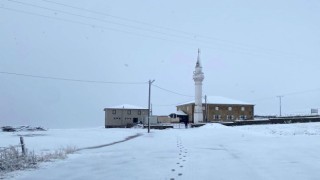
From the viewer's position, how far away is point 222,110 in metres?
98.4

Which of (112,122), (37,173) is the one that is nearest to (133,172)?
(37,173)

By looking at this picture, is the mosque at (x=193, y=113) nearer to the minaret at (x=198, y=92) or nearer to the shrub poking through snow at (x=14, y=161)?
the minaret at (x=198, y=92)

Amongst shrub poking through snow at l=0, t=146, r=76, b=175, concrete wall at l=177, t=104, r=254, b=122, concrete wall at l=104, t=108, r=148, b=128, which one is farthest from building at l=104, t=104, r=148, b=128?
shrub poking through snow at l=0, t=146, r=76, b=175

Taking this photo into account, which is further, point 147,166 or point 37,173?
point 147,166

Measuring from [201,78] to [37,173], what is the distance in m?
78.0

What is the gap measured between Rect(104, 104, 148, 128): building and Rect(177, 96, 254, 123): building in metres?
11.8

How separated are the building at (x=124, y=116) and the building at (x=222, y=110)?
1181 centimetres

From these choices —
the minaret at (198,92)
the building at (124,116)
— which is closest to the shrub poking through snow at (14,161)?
the minaret at (198,92)

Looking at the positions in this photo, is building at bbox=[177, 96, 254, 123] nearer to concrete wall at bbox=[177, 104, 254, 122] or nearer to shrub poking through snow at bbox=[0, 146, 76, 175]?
concrete wall at bbox=[177, 104, 254, 122]

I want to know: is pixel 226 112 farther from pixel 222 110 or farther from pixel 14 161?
pixel 14 161

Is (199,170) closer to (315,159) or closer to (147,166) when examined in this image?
(147,166)

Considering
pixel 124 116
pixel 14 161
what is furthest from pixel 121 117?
pixel 14 161

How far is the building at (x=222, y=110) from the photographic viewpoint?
319ft

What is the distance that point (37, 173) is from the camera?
13.0 m
